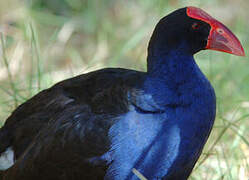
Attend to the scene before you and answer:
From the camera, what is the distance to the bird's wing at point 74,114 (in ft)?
8.18

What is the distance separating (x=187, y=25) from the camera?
2529 mm

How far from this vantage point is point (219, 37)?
8.34 ft

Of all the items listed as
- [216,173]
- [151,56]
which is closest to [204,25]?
[151,56]

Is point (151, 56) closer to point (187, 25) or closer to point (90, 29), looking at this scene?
point (187, 25)

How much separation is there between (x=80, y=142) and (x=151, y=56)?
530 mm

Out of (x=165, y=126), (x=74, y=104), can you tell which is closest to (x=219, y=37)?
(x=165, y=126)

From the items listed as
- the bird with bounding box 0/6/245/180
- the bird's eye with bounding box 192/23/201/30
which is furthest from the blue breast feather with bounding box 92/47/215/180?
the bird's eye with bounding box 192/23/201/30

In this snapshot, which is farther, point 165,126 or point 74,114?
point 74,114

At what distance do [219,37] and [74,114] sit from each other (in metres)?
0.77

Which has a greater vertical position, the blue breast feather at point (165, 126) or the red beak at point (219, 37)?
the red beak at point (219, 37)

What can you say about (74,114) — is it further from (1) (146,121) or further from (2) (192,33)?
(2) (192,33)

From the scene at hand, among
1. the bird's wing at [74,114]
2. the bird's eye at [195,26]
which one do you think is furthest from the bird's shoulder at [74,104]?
the bird's eye at [195,26]

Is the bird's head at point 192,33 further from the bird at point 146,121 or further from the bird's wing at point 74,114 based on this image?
the bird's wing at point 74,114

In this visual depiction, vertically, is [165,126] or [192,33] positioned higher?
[192,33]
